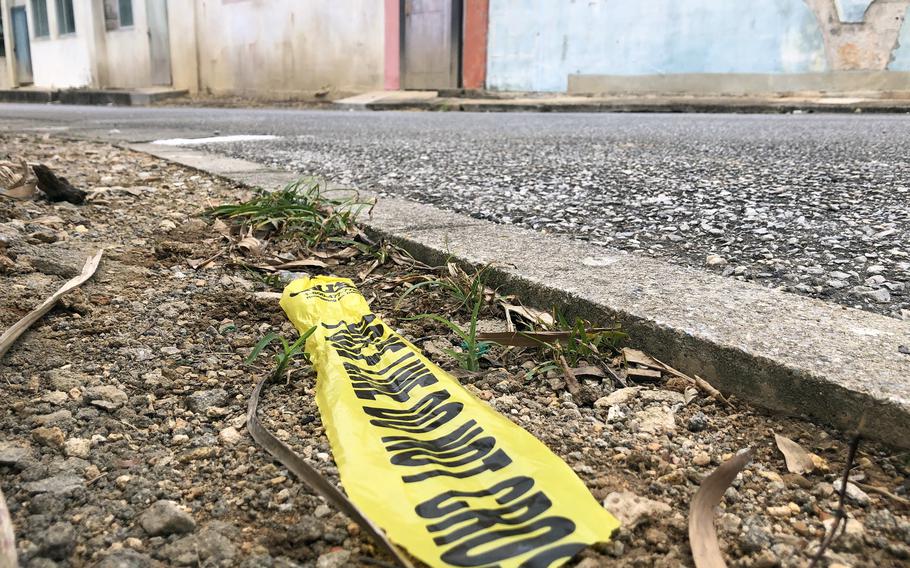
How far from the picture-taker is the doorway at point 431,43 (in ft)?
37.4

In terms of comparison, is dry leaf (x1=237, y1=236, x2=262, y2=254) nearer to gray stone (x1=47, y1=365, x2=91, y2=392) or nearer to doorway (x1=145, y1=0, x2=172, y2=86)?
gray stone (x1=47, y1=365, x2=91, y2=392)

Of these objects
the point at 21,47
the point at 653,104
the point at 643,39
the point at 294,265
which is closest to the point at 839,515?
the point at 294,265

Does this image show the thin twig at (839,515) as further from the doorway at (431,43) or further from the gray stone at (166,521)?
the doorway at (431,43)

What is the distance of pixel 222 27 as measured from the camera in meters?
13.7

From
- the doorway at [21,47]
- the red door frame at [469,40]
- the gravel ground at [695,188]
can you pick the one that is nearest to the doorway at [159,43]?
the red door frame at [469,40]

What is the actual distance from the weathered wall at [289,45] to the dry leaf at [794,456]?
1199 cm

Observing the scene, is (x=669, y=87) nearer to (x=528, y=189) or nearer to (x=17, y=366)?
(x=528, y=189)

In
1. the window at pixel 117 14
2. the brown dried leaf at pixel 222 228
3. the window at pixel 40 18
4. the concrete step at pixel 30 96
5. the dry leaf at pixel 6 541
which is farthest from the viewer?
the window at pixel 40 18

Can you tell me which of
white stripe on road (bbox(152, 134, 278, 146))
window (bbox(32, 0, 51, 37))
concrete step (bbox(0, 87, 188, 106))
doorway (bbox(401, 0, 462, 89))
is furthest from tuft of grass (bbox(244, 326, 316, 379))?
window (bbox(32, 0, 51, 37))

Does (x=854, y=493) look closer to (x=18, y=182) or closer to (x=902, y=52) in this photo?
(x=18, y=182)

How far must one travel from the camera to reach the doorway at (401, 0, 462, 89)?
1141 centimetres

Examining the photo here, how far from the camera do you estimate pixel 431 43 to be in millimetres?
11570

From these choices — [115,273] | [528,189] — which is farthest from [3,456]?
[528,189]

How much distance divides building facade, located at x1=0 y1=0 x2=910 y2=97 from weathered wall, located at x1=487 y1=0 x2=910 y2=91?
0.02 meters
